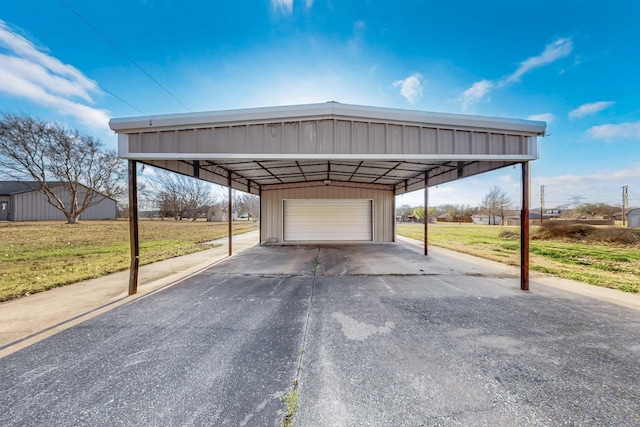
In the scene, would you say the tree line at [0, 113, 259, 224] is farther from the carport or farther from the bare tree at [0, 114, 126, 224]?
the carport

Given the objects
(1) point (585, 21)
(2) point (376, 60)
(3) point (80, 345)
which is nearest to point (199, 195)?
(2) point (376, 60)

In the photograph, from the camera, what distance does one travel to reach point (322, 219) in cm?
1144

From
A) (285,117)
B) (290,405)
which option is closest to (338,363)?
(290,405)

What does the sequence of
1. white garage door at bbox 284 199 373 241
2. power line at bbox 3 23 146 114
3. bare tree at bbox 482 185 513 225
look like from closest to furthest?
power line at bbox 3 23 146 114
white garage door at bbox 284 199 373 241
bare tree at bbox 482 185 513 225

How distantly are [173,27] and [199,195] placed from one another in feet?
102

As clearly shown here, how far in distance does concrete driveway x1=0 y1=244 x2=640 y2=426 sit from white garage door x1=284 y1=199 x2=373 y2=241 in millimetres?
7235

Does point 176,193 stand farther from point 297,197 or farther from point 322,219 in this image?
point 322,219

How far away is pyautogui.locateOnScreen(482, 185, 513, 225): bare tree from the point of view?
3759 cm

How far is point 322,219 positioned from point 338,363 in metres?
9.24

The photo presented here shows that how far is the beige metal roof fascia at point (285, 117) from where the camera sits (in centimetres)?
398

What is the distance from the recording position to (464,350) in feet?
8.20

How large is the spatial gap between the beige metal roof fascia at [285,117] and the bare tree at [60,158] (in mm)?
24554

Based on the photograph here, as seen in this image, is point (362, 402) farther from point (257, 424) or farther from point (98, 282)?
point (98, 282)

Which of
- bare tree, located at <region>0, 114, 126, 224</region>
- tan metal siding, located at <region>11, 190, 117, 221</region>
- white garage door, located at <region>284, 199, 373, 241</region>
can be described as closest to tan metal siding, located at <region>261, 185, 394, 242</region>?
white garage door, located at <region>284, 199, 373, 241</region>
